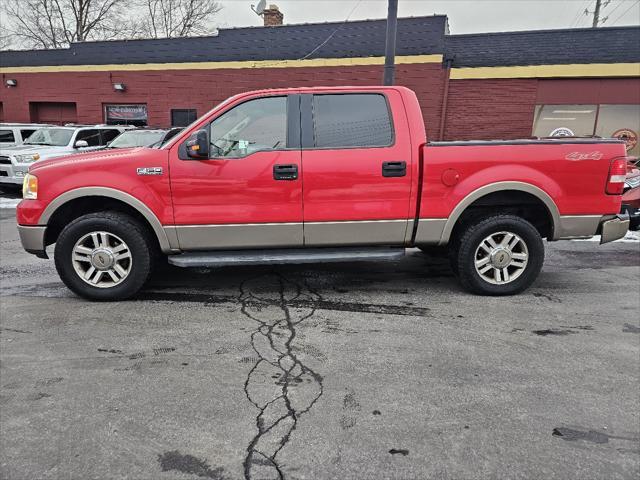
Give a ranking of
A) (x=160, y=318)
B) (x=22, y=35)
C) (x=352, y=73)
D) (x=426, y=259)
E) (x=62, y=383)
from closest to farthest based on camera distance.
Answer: (x=62, y=383) → (x=160, y=318) → (x=426, y=259) → (x=352, y=73) → (x=22, y=35)

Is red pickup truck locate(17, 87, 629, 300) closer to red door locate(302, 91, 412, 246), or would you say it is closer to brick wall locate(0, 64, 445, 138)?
red door locate(302, 91, 412, 246)

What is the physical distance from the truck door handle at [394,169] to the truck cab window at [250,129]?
3.20ft

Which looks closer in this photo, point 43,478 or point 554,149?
point 43,478

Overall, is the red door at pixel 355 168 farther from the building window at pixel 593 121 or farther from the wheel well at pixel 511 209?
the building window at pixel 593 121

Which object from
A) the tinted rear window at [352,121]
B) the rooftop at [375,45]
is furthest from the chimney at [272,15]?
the tinted rear window at [352,121]


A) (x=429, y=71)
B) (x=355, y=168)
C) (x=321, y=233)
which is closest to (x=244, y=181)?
(x=321, y=233)

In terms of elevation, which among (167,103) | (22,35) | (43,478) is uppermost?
(22,35)

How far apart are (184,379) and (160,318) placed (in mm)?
1195

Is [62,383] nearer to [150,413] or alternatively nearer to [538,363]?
[150,413]

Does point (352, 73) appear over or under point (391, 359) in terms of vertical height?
over

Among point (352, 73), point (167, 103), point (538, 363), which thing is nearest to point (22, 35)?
point (167, 103)

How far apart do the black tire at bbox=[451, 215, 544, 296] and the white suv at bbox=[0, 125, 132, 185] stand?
9.63 m

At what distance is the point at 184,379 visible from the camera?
313 cm

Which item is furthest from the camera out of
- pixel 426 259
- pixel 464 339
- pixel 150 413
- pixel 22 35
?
pixel 22 35
